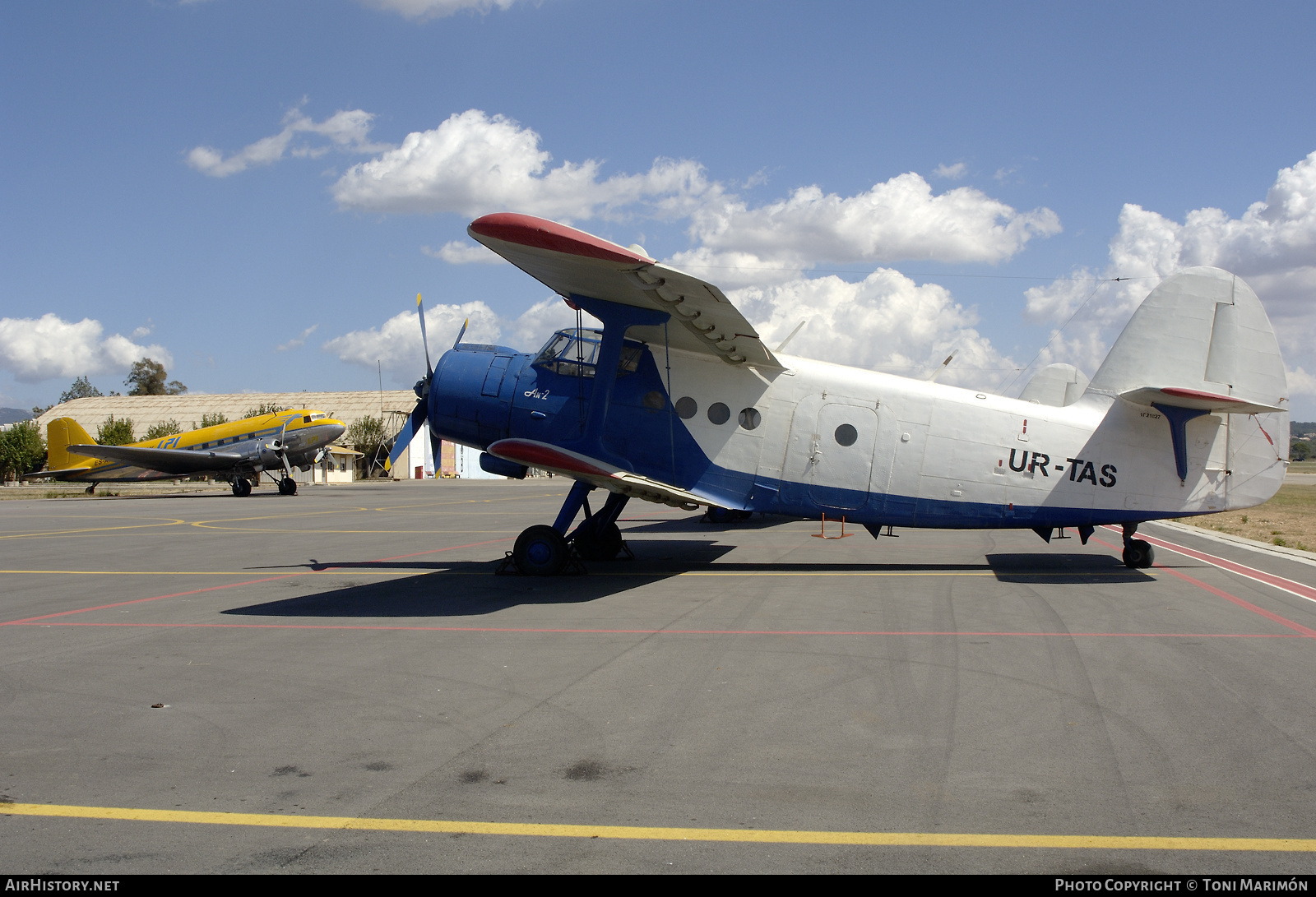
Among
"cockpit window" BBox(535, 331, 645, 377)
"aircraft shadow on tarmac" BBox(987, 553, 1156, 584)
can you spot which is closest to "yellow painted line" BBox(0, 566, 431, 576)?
"cockpit window" BBox(535, 331, 645, 377)

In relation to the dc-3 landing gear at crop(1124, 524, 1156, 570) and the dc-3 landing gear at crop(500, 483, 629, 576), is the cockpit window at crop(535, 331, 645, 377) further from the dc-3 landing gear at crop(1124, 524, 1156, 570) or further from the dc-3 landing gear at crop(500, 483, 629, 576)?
the dc-3 landing gear at crop(1124, 524, 1156, 570)

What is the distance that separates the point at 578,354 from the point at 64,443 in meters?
46.0

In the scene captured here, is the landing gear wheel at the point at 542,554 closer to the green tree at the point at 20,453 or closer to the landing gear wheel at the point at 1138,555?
the landing gear wheel at the point at 1138,555

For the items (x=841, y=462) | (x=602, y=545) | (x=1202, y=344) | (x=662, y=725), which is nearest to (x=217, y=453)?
(x=602, y=545)

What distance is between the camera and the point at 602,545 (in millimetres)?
14516

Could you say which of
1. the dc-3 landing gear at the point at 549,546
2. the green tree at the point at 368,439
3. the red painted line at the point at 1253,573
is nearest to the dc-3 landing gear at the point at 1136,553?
the red painted line at the point at 1253,573

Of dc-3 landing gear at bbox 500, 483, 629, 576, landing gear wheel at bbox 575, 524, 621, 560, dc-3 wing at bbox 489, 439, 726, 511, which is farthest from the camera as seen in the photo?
landing gear wheel at bbox 575, 524, 621, 560

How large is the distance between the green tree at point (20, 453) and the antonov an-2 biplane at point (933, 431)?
80.0 metres

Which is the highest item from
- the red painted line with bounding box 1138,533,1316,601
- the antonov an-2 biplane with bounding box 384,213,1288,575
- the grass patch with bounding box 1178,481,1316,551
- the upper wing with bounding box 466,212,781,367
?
the upper wing with bounding box 466,212,781,367

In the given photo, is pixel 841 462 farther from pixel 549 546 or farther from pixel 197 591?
pixel 197 591

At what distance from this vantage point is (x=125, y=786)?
15.0ft

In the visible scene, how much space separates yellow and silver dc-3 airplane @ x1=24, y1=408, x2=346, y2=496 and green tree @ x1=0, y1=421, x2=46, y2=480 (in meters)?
32.8

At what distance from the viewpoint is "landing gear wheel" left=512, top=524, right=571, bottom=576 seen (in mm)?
12602

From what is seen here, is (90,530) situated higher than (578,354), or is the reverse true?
(578,354)
